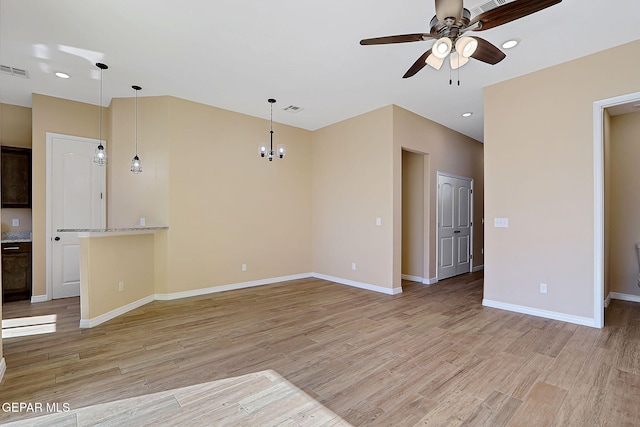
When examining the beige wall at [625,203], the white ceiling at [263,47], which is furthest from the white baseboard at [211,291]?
the beige wall at [625,203]

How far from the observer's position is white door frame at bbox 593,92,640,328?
3373mm

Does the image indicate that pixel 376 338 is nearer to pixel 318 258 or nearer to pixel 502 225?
pixel 502 225

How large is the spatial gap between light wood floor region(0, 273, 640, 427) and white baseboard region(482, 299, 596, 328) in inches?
4.9

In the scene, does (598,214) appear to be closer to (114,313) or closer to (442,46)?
(442,46)

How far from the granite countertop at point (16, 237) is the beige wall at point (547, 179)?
6993 mm

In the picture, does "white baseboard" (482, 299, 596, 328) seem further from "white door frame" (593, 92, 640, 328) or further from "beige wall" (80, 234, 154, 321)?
"beige wall" (80, 234, 154, 321)

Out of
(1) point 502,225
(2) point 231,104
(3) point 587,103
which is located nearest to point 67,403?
(2) point 231,104

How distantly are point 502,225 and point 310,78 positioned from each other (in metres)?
3.31

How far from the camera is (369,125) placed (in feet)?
17.5

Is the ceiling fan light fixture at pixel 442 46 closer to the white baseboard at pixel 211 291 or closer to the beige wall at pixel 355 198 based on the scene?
the beige wall at pixel 355 198

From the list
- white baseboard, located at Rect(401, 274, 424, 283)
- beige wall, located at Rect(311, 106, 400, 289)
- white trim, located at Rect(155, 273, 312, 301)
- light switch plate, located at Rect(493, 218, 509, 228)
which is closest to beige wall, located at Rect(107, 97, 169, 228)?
white trim, located at Rect(155, 273, 312, 301)

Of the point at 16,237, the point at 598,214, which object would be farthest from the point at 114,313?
the point at 598,214

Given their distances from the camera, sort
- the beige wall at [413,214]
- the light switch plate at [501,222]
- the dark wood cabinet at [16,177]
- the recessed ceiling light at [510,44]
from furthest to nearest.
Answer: the beige wall at [413,214], the dark wood cabinet at [16,177], the light switch plate at [501,222], the recessed ceiling light at [510,44]

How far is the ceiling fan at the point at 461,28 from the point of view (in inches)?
80.5
